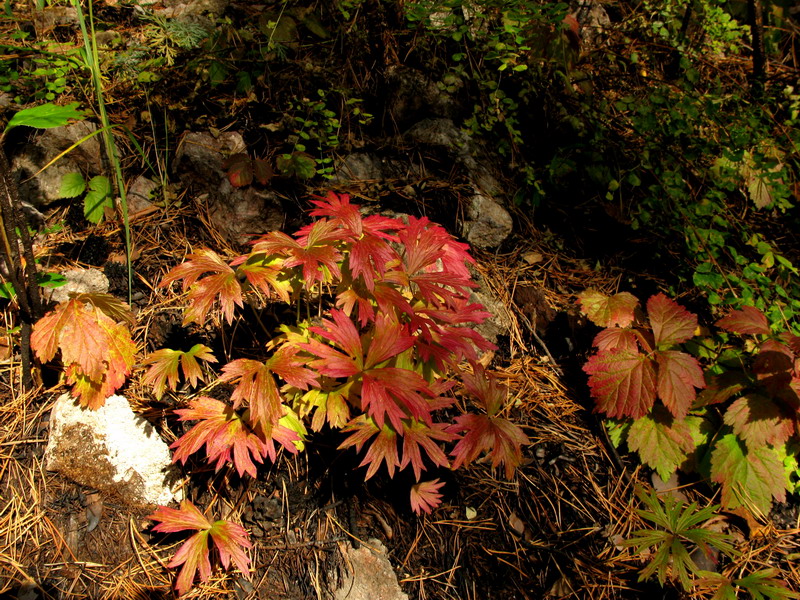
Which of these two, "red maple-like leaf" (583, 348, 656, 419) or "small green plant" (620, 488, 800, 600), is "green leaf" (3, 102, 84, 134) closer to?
"red maple-like leaf" (583, 348, 656, 419)

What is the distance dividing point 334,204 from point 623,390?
1.34 meters

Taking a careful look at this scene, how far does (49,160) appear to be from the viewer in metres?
2.26

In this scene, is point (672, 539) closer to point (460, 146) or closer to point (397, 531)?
point (397, 531)

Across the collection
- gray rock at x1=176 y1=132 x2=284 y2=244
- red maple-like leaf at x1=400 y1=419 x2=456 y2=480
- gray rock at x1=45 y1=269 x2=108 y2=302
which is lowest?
red maple-like leaf at x1=400 y1=419 x2=456 y2=480

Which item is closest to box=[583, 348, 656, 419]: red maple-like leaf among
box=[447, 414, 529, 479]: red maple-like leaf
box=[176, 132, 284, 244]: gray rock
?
box=[447, 414, 529, 479]: red maple-like leaf

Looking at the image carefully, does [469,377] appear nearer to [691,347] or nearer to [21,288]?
[691,347]

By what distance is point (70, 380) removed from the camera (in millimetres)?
1808

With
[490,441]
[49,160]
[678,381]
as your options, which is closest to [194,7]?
[49,160]

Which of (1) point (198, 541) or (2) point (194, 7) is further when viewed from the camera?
(2) point (194, 7)

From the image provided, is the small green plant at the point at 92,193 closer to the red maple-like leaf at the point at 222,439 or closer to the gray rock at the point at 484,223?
the red maple-like leaf at the point at 222,439

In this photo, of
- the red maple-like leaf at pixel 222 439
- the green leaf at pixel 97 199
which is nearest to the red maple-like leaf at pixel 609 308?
the red maple-like leaf at pixel 222 439

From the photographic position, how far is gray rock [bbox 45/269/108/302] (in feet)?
6.70

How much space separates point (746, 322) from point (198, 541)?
2250 mm

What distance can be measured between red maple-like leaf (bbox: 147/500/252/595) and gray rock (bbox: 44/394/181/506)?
135 millimetres
